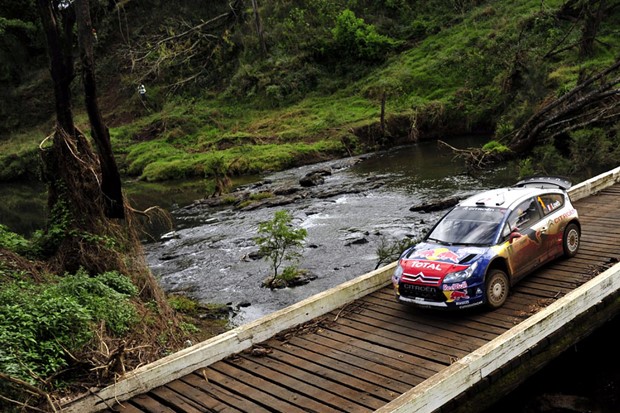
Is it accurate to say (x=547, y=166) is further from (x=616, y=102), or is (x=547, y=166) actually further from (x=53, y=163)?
(x=53, y=163)

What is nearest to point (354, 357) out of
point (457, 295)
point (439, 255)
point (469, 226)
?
point (457, 295)

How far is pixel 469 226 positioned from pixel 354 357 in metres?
3.60

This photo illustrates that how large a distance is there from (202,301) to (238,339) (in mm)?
6453

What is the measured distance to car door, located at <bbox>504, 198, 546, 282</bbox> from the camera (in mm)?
10383

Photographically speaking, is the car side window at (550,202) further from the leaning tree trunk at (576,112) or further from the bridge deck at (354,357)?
the leaning tree trunk at (576,112)

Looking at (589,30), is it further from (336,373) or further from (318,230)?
(336,373)

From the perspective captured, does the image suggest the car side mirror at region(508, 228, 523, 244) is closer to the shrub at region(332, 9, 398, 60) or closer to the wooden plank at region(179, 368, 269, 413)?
the wooden plank at region(179, 368, 269, 413)

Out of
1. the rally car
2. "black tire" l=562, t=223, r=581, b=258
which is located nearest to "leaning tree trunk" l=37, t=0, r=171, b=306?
the rally car

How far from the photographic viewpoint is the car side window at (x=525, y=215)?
1063 cm

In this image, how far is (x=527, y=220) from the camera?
1088 centimetres

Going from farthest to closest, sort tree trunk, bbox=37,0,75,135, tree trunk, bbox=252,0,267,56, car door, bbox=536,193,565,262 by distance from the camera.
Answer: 1. tree trunk, bbox=252,0,267,56
2. tree trunk, bbox=37,0,75,135
3. car door, bbox=536,193,565,262

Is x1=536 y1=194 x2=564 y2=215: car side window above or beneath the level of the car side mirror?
above

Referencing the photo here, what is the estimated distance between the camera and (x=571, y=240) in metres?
12.0

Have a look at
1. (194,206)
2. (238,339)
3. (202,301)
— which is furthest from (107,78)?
(238,339)
